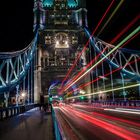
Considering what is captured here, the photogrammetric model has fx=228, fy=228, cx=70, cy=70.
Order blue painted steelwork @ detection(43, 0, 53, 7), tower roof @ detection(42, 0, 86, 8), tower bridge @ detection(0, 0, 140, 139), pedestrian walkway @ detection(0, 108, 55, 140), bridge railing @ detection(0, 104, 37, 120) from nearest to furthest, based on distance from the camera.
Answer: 1. pedestrian walkway @ detection(0, 108, 55, 140)
2. bridge railing @ detection(0, 104, 37, 120)
3. tower bridge @ detection(0, 0, 140, 139)
4. tower roof @ detection(42, 0, 86, 8)
5. blue painted steelwork @ detection(43, 0, 53, 7)

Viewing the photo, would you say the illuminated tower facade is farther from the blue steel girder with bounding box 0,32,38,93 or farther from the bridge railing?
the bridge railing

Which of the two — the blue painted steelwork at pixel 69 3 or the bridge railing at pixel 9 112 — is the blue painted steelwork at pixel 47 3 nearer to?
the blue painted steelwork at pixel 69 3

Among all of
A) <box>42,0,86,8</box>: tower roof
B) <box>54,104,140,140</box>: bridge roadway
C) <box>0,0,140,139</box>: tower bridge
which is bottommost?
<box>54,104,140,140</box>: bridge roadway

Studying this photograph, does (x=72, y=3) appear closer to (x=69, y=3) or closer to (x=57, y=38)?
(x=69, y=3)

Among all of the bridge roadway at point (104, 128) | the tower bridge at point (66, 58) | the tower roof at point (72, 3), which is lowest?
the bridge roadway at point (104, 128)

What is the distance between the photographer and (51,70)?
240 feet

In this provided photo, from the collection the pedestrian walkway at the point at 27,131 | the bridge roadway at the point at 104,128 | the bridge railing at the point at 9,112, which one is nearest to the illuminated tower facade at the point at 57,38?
the bridge railing at the point at 9,112

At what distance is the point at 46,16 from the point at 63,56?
18833 millimetres

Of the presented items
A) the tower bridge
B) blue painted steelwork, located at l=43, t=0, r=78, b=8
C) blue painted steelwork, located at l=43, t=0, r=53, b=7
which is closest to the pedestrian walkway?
the tower bridge

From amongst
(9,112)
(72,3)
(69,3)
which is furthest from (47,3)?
(9,112)

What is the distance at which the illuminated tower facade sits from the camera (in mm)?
73062

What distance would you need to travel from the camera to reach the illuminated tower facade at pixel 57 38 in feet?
240

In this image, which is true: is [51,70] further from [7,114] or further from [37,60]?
[7,114]

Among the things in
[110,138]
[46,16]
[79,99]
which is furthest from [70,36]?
[110,138]
